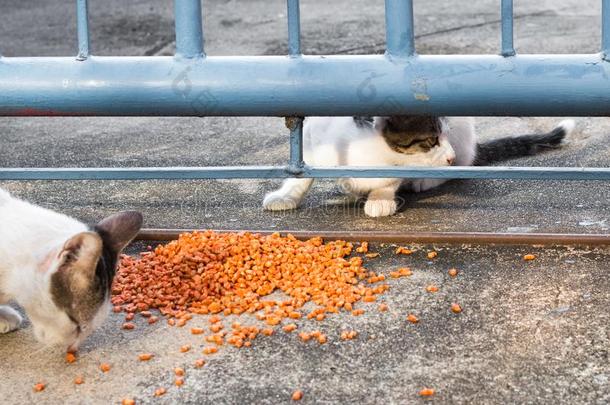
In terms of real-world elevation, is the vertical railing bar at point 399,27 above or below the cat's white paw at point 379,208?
above

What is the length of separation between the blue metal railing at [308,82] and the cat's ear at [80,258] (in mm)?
861

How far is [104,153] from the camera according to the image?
494 cm

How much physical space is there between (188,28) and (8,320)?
3.71 feet

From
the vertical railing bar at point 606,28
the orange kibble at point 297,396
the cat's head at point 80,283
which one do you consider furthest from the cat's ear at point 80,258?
the vertical railing bar at point 606,28

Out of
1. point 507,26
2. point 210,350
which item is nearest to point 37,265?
point 210,350

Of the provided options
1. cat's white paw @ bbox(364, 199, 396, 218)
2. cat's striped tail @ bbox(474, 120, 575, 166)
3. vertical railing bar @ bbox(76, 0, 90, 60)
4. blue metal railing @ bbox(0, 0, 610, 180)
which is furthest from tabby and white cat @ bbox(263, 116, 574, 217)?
vertical railing bar @ bbox(76, 0, 90, 60)

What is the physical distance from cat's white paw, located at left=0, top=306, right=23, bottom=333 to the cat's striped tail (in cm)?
238

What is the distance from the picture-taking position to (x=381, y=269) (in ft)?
11.1

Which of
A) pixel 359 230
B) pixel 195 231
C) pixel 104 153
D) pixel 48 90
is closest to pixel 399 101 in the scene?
pixel 359 230

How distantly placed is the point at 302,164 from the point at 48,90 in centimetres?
95

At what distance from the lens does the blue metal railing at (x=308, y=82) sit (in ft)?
10.3

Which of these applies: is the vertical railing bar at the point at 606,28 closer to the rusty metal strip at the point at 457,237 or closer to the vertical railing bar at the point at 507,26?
the vertical railing bar at the point at 507,26

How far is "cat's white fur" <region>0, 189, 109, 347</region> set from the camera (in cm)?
263

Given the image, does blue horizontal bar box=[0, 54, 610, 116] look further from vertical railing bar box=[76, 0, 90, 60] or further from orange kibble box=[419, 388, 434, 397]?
orange kibble box=[419, 388, 434, 397]
